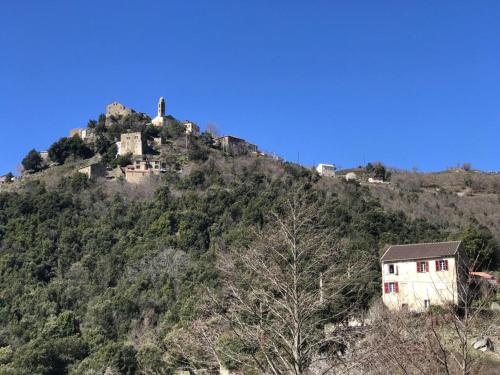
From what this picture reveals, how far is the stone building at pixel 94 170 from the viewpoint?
226 feet

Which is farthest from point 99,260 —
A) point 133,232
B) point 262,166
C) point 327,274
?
point 327,274

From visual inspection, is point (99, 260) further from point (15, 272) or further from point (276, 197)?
point (276, 197)

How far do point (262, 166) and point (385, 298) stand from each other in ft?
126

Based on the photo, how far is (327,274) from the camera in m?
9.23

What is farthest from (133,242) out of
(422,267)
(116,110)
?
(116,110)

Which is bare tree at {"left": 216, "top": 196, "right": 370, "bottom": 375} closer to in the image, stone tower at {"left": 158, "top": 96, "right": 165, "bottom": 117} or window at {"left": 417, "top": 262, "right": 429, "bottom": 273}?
window at {"left": 417, "top": 262, "right": 429, "bottom": 273}

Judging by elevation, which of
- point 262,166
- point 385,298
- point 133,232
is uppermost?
point 262,166

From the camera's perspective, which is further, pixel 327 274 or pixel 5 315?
pixel 5 315

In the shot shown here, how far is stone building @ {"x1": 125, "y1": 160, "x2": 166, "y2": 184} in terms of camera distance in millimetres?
67938

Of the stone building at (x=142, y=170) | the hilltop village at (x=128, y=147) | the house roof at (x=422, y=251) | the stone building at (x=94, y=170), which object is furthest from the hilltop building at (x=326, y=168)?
the house roof at (x=422, y=251)

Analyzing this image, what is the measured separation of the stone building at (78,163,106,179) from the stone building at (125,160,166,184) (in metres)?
2.79

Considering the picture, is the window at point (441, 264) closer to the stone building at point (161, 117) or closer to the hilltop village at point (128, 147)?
the hilltop village at point (128, 147)

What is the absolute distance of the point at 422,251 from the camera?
33.8 meters

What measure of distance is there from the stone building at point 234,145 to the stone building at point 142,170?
38.5ft
